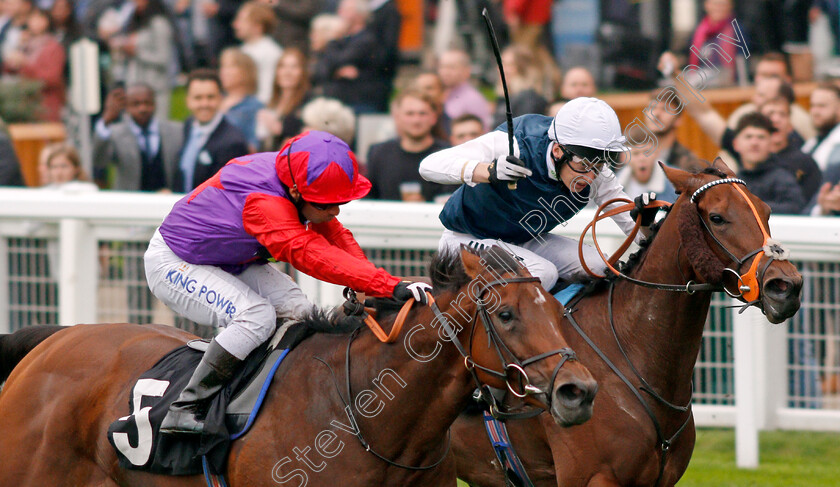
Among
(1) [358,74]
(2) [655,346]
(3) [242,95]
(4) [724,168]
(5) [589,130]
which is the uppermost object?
(1) [358,74]

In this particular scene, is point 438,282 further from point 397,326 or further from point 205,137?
point 205,137

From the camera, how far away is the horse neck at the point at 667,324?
4.31m

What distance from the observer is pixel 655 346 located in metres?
4.36

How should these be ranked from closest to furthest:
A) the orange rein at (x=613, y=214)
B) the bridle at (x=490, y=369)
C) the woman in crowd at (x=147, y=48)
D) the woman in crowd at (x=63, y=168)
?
1. the bridle at (x=490, y=369)
2. the orange rein at (x=613, y=214)
3. the woman in crowd at (x=63, y=168)
4. the woman in crowd at (x=147, y=48)

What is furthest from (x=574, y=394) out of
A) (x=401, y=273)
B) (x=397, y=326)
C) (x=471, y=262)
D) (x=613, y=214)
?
(x=401, y=273)

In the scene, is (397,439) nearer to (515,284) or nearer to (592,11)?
(515,284)

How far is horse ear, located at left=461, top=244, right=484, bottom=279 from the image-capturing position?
365cm

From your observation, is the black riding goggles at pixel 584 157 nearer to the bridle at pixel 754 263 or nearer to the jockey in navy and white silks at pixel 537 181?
the jockey in navy and white silks at pixel 537 181

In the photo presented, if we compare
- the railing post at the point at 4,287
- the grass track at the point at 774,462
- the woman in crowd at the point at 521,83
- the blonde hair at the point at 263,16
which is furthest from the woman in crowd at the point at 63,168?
the grass track at the point at 774,462

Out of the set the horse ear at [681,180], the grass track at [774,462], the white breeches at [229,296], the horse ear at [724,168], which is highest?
the horse ear at [724,168]

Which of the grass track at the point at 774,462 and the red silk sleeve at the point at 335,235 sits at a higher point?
the red silk sleeve at the point at 335,235

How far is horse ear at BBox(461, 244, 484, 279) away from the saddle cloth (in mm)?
789

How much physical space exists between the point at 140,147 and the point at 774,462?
5301 millimetres

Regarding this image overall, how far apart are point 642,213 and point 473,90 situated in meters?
4.36
